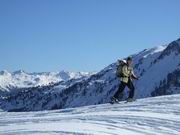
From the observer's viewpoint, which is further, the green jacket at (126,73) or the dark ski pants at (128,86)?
the dark ski pants at (128,86)

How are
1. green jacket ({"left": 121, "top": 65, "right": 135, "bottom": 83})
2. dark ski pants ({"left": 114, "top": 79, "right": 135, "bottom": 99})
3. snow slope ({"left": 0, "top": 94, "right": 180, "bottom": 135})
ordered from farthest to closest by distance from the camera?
dark ski pants ({"left": 114, "top": 79, "right": 135, "bottom": 99}) < green jacket ({"left": 121, "top": 65, "right": 135, "bottom": 83}) < snow slope ({"left": 0, "top": 94, "right": 180, "bottom": 135})

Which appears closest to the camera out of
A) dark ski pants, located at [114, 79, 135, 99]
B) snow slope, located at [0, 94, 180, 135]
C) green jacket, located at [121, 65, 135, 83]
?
snow slope, located at [0, 94, 180, 135]

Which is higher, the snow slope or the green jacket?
the green jacket

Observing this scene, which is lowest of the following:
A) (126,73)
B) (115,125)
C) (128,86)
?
(115,125)

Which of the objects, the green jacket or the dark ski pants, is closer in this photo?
the green jacket

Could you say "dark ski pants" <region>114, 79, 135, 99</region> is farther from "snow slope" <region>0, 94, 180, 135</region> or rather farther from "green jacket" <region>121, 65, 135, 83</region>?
"snow slope" <region>0, 94, 180, 135</region>

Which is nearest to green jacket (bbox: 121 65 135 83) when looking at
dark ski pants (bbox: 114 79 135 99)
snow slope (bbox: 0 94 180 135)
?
dark ski pants (bbox: 114 79 135 99)

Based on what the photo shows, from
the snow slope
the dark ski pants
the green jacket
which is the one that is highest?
the green jacket

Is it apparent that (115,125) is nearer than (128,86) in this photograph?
Yes

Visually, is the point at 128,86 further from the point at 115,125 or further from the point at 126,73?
the point at 115,125

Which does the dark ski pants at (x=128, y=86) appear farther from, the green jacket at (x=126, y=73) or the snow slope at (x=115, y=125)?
the snow slope at (x=115, y=125)

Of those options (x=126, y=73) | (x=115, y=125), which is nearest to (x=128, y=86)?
(x=126, y=73)

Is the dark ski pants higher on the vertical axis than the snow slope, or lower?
higher

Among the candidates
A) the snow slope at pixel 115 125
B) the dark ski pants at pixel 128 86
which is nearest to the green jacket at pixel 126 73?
the dark ski pants at pixel 128 86
